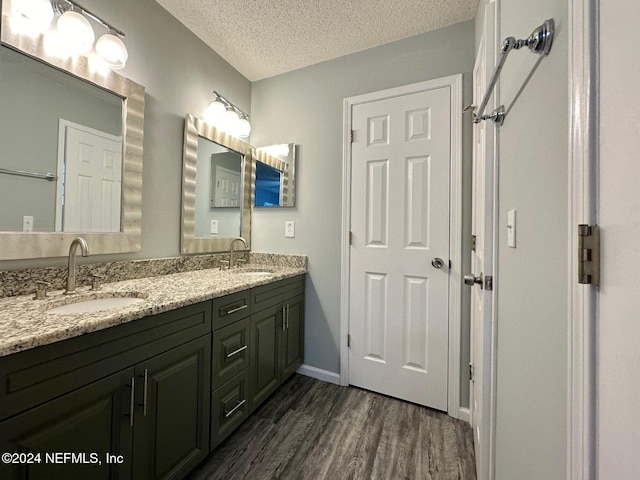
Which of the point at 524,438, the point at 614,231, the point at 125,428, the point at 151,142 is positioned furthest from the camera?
the point at 151,142

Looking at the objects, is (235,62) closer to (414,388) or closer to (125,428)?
(125,428)

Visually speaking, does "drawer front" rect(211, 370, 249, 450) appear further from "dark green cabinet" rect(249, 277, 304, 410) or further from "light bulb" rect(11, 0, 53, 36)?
"light bulb" rect(11, 0, 53, 36)

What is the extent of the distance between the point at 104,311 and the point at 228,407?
82 centimetres

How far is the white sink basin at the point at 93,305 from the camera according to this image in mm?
1104

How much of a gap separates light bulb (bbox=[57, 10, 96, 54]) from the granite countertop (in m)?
1.09

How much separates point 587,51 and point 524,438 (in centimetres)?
87

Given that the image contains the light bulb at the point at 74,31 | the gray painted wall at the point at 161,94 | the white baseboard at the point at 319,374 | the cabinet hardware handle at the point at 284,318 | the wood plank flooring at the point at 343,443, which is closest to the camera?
the light bulb at the point at 74,31

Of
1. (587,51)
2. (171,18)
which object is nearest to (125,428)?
(587,51)

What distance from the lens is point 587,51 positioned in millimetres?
425

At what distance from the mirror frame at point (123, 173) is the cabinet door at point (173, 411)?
0.70m

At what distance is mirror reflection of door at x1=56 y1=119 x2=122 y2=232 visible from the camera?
1.25 metres

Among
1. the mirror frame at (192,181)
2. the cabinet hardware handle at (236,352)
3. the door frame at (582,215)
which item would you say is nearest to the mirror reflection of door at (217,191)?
the mirror frame at (192,181)

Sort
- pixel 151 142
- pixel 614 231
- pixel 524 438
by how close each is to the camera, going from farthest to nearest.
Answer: pixel 151 142, pixel 524 438, pixel 614 231

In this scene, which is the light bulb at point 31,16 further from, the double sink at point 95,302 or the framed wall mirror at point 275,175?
the framed wall mirror at point 275,175
